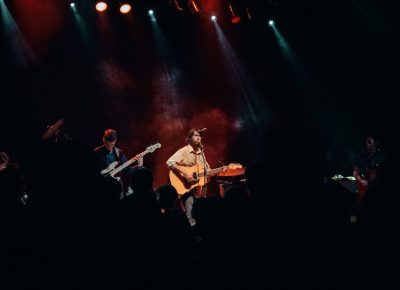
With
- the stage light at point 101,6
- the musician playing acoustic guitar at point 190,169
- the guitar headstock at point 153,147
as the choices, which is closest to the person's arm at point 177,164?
the musician playing acoustic guitar at point 190,169

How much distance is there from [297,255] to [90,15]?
24.4 ft

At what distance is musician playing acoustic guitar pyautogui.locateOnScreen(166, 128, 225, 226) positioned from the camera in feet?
22.6

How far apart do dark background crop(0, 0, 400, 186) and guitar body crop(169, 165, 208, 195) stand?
127 centimetres

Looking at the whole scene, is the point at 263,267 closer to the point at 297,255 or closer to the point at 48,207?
the point at 297,255

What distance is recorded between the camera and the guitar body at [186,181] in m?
6.88

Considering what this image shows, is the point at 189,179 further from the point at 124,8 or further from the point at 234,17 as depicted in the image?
the point at 234,17

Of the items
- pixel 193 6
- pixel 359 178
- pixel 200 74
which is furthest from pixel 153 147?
pixel 359 178

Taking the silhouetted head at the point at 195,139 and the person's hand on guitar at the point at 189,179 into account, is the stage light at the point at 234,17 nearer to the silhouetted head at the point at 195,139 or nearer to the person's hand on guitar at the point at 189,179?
the silhouetted head at the point at 195,139

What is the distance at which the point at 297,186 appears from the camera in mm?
2305

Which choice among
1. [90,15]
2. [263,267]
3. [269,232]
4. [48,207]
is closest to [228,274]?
[263,267]

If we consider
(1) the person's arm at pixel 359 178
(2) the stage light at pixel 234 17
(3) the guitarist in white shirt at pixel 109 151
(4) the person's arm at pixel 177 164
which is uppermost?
(2) the stage light at pixel 234 17

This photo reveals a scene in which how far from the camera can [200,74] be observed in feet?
28.3

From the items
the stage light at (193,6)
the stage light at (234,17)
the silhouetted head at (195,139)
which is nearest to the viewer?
the silhouetted head at (195,139)

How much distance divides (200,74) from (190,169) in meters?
2.91
